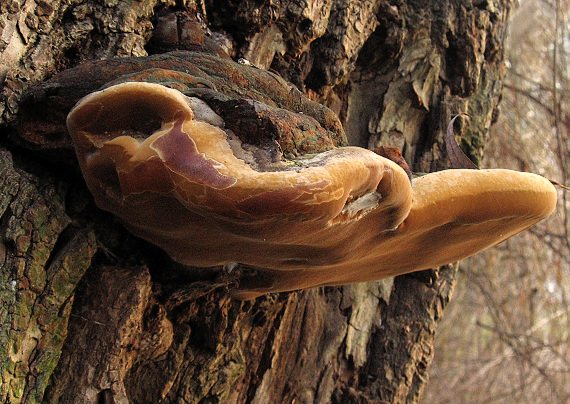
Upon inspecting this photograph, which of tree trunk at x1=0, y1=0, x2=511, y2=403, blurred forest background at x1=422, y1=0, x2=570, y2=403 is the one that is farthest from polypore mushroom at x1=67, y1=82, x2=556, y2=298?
blurred forest background at x1=422, y1=0, x2=570, y2=403

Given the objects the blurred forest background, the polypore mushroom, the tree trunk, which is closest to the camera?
the polypore mushroom

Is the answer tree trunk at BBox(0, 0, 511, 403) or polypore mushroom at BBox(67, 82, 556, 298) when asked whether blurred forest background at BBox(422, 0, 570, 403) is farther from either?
polypore mushroom at BBox(67, 82, 556, 298)

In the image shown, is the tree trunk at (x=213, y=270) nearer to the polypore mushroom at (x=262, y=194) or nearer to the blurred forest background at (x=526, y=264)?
the polypore mushroom at (x=262, y=194)

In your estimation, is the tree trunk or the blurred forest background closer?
the tree trunk

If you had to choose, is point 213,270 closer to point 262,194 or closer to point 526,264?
point 262,194

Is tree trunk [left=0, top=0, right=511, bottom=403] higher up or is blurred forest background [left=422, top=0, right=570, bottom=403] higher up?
tree trunk [left=0, top=0, right=511, bottom=403]

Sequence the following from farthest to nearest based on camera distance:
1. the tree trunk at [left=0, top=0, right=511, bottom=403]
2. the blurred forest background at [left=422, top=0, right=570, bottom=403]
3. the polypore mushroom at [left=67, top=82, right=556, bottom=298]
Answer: the blurred forest background at [left=422, top=0, right=570, bottom=403] < the tree trunk at [left=0, top=0, right=511, bottom=403] < the polypore mushroom at [left=67, top=82, right=556, bottom=298]

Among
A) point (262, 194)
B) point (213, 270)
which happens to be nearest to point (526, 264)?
point (213, 270)
